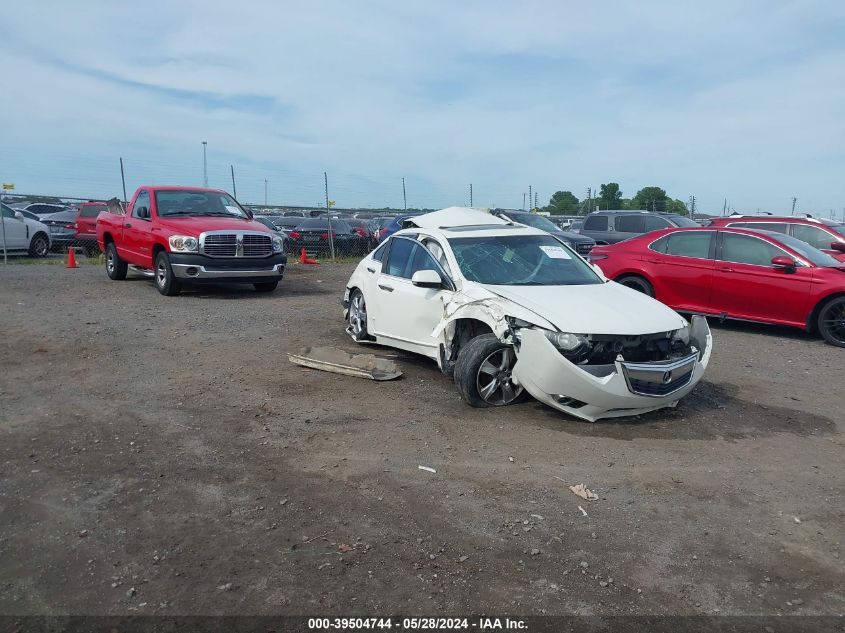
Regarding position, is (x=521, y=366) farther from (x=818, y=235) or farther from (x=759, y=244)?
(x=818, y=235)

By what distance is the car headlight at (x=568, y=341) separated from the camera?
6.06m

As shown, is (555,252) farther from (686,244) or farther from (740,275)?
(686,244)

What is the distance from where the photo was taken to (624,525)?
4.46 m

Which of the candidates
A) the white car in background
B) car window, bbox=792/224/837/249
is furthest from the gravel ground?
the white car in background

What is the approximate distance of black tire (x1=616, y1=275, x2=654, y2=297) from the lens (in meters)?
11.7

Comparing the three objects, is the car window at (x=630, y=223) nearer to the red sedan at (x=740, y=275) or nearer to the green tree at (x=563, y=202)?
the red sedan at (x=740, y=275)

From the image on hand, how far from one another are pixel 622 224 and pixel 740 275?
417 inches

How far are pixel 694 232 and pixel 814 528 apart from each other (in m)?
7.66

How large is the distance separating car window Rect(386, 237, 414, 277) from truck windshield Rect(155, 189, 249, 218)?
6.49m

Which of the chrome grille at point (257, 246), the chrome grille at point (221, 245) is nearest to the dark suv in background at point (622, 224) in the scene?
the chrome grille at point (257, 246)

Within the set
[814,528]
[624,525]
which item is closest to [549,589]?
[624,525]

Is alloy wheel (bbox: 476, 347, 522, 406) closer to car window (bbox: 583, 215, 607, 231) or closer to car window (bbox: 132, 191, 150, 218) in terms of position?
car window (bbox: 132, 191, 150, 218)

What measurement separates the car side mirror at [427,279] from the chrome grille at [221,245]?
21.7 feet

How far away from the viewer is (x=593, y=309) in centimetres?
648
